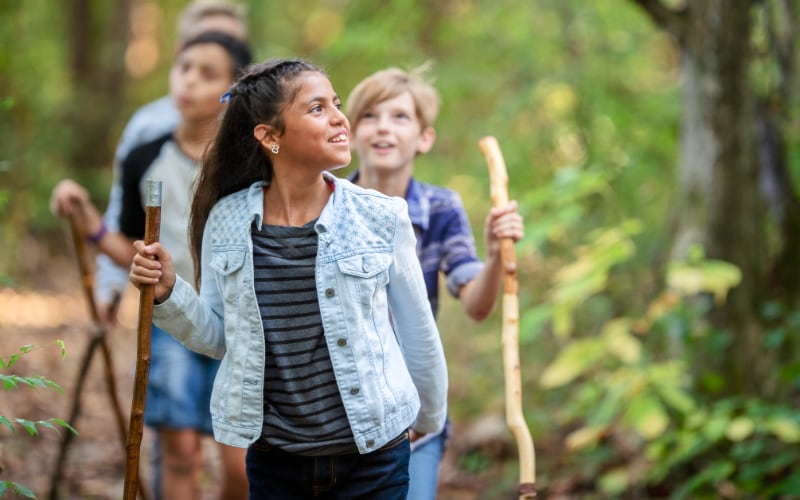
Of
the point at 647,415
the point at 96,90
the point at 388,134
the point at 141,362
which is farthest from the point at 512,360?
the point at 96,90

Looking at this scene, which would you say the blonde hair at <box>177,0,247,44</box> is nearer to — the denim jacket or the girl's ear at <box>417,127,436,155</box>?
the girl's ear at <box>417,127,436,155</box>

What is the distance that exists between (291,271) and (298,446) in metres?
0.46

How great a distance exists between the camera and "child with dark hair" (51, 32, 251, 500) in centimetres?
374

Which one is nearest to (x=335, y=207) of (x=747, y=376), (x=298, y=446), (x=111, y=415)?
(x=298, y=446)

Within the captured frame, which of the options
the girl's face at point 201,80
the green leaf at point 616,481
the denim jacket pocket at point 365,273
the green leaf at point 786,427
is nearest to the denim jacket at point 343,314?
the denim jacket pocket at point 365,273

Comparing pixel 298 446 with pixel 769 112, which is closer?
pixel 298 446

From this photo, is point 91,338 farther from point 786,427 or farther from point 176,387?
point 786,427

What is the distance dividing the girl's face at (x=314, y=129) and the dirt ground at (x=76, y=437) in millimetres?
1350

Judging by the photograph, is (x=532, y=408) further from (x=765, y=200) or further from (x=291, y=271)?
(x=291, y=271)

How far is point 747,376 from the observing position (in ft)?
15.2

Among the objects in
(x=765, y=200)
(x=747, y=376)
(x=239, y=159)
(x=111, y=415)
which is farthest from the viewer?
(x=111, y=415)

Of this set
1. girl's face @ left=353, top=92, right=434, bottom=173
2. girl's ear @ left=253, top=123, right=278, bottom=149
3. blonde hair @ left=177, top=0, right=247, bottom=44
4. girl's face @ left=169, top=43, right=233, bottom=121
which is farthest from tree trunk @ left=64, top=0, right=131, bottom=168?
girl's ear @ left=253, top=123, right=278, bottom=149

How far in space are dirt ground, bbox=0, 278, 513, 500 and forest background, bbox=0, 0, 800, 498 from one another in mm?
212

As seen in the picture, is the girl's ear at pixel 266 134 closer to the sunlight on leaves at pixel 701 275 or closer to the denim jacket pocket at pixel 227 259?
the denim jacket pocket at pixel 227 259
